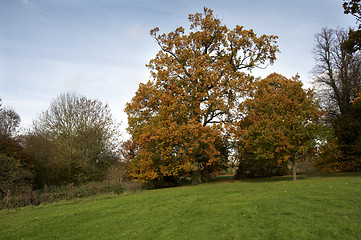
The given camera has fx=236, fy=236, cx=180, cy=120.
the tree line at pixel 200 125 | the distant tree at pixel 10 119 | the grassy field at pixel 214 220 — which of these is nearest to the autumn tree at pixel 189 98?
the tree line at pixel 200 125

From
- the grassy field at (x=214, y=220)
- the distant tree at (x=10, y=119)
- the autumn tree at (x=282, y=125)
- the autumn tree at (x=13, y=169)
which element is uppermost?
the distant tree at (x=10, y=119)

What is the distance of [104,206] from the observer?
12328 millimetres

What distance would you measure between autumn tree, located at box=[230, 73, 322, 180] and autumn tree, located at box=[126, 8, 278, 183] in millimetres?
2109

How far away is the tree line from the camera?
1822 centimetres

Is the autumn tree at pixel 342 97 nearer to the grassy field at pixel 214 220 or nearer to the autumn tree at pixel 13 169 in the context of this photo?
the grassy field at pixel 214 220

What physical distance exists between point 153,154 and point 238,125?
7753mm

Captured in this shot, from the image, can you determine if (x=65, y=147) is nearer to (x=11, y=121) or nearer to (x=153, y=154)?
(x=153, y=154)

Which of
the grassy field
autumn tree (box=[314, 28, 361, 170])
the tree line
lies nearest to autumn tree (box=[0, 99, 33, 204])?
the tree line

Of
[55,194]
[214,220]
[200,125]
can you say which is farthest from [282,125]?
[55,194]

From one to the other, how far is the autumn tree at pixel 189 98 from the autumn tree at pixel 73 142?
5.40 meters

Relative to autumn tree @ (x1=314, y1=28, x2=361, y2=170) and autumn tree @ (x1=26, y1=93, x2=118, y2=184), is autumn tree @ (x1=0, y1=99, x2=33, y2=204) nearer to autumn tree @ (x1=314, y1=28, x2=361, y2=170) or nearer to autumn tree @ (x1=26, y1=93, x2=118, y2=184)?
autumn tree @ (x1=26, y1=93, x2=118, y2=184)

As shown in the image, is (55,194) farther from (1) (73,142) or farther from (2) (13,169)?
(1) (73,142)

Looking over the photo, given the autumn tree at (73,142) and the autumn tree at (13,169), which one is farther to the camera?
the autumn tree at (73,142)

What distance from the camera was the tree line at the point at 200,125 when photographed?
1822 cm
